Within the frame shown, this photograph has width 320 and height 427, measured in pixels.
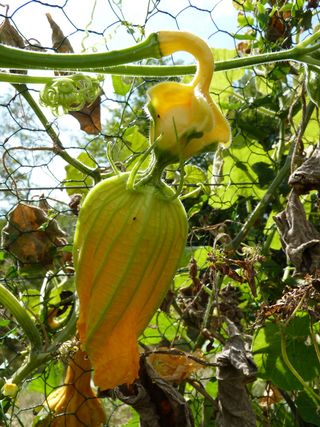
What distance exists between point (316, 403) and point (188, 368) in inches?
8.5

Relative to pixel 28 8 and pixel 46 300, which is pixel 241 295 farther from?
pixel 28 8

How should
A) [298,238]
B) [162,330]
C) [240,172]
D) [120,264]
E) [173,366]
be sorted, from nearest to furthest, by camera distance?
[120,264] → [298,238] → [173,366] → [162,330] → [240,172]

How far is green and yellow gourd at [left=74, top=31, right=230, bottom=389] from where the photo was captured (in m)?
0.53

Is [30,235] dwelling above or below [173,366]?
above

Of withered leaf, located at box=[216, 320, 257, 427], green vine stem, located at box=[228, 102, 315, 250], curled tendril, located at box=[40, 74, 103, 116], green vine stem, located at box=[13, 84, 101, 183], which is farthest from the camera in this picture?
green vine stem, located at box=[228, 102, 315, 250]

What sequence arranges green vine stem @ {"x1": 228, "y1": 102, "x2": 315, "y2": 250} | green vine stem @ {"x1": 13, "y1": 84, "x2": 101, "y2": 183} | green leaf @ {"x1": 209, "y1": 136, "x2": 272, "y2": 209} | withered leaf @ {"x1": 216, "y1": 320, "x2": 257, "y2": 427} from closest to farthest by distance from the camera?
1. withered leaf @ {"x1": 216, "y1": 320, "x2": 257, "y2": 427}
2. green vine stem @ {"x1": 13, "y1": 84, "x2": 101, "y2": 183}
3. green vine stem @ {"x1": 228, "y1": 102, "x2": 315, "y2": 250}
4. green leaf @ {"x1": 209, "y1": 136, "x2": 272, "y2": 209}

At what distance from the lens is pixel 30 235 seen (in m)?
1.07

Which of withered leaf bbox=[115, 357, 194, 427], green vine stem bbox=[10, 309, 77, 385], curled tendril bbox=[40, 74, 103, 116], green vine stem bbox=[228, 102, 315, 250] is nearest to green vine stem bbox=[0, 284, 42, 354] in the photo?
green vine stem bbox=[10, 309, 77, 385]

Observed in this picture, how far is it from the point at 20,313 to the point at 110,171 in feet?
1.00

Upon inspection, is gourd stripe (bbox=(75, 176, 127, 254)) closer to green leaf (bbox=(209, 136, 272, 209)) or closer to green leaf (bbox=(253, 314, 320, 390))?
green leaf (bbox=(253, 314, 320, 390))

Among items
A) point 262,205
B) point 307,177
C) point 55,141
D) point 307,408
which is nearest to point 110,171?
point 55,141

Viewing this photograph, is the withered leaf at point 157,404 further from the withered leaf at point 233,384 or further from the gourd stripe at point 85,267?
the gourd stripe at point 85,267

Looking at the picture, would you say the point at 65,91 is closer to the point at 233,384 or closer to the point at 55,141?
the point at 55,141

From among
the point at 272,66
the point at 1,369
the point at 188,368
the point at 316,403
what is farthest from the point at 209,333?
the point at 272,66
